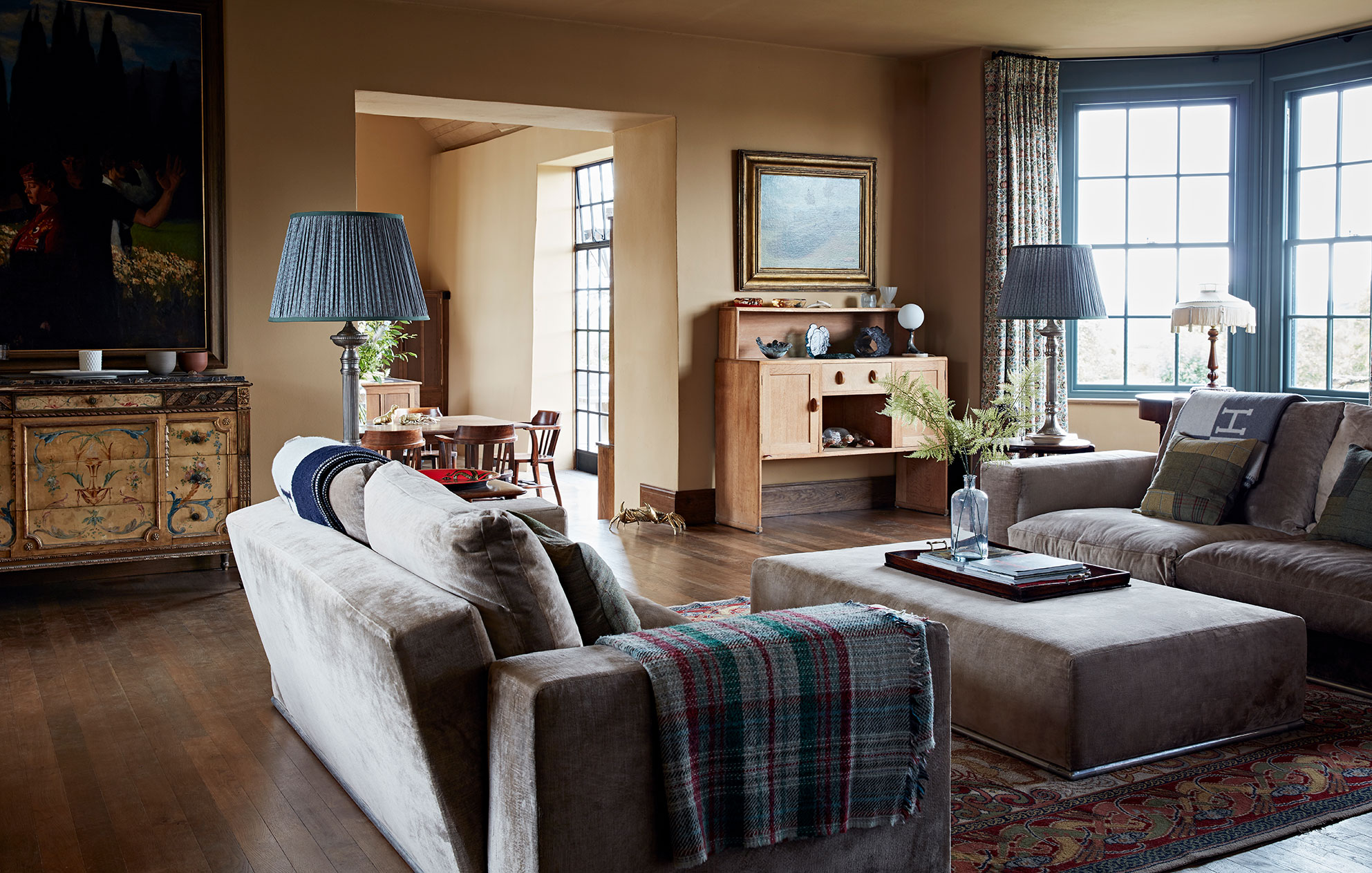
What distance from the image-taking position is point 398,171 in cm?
1134

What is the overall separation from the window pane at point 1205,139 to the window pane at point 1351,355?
1217mm

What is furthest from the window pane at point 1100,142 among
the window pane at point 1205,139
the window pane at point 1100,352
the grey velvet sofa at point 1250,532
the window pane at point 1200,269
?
the grey velvet sofa at point 1250,532

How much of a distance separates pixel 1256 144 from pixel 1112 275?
111 centimetres

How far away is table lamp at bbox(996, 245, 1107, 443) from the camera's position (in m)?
5.85

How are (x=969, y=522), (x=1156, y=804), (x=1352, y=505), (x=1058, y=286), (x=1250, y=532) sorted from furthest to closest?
(x=1058, y=286)
(x=1250, y=532)
(x=1352, y=505)
(x=969, y=522)
(x=1156, y=804)

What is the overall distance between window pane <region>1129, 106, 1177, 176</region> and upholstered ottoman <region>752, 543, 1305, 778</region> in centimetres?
465

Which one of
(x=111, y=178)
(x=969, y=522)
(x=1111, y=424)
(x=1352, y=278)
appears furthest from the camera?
(x=1111, y=424)

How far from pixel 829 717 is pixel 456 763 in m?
0.70

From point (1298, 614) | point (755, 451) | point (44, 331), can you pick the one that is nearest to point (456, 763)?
point (1298, 614)

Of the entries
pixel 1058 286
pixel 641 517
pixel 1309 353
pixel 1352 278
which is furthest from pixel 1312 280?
pixel 641 517

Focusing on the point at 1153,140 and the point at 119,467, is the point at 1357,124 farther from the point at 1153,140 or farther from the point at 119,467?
the point at 119,467

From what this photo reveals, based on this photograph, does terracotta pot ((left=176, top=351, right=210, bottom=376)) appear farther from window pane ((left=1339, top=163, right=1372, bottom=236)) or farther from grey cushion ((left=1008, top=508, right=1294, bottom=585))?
window pane ((left=1339, top=163, right=1372, bottom=236))

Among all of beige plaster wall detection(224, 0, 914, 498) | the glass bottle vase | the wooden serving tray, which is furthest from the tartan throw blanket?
beige plaster wall detection(224, 0, 914, 498)

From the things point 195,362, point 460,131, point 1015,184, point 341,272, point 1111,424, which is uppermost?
point 460,131
